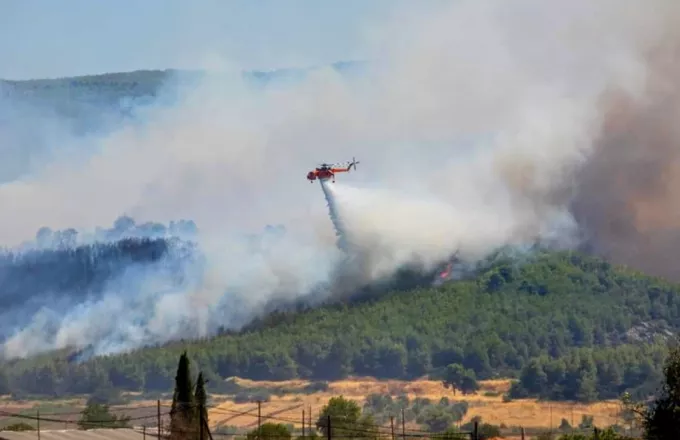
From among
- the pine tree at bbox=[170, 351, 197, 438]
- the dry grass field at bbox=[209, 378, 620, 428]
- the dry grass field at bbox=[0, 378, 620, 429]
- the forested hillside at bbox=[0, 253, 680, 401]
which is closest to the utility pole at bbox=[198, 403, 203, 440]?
the pine tree at bbox=[170, 351, 197, 438]

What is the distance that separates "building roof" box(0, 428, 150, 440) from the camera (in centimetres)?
6900

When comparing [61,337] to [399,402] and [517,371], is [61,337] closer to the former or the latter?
[399,402]

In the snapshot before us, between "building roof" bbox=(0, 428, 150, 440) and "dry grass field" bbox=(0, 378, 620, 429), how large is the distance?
59.5 feet

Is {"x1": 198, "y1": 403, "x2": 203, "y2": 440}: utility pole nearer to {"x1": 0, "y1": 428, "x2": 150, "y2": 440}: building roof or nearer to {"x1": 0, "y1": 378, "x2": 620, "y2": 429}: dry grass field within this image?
{"x1": 0, "y1": 428, "x2": 150, "y2": 440}: building roof

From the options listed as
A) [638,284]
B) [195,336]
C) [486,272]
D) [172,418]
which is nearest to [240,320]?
[195,336]

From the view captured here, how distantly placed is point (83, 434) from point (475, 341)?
5214cm

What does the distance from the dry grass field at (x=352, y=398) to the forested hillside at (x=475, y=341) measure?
166cm

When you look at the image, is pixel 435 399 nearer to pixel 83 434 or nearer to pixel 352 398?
pixel 352 398

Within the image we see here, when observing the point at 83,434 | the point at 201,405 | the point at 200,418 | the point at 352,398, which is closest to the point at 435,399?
the point at 352,398

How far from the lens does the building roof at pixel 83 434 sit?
69000 millimetres

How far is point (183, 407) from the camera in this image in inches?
2911

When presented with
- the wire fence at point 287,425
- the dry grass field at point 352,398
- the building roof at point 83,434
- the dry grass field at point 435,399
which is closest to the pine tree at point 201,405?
the building roof at point 83,434

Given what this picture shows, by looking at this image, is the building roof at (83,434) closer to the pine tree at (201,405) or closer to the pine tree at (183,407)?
the pine tree at (183,407)

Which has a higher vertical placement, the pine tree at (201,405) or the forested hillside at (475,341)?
the forested hillside at (475,341)
